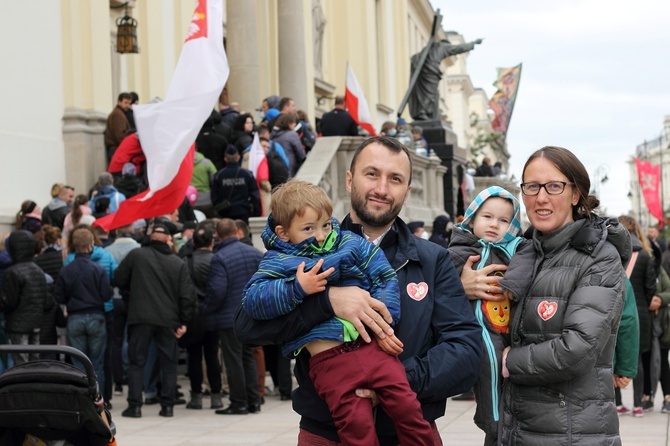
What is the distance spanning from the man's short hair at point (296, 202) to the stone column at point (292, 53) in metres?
26.5

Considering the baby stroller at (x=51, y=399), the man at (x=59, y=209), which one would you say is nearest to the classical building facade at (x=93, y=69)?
the man at (x=59, y=209)

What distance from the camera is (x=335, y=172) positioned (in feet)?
61.1

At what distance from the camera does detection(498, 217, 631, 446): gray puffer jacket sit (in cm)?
462

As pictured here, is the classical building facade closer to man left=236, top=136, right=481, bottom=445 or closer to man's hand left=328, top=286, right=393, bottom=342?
man left=236, top=136, right=481, bottom=445

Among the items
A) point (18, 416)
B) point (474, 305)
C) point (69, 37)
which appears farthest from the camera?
point (69, 37)

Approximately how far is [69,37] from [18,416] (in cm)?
1331

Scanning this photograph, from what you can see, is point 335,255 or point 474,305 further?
point 474,305

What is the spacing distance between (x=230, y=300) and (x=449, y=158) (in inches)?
597

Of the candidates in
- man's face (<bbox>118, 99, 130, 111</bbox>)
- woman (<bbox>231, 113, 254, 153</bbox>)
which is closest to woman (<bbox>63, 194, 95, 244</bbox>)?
man's face (<bbox>118, 99, 130, 111</bbox>)

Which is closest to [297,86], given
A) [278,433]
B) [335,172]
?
[335,172]

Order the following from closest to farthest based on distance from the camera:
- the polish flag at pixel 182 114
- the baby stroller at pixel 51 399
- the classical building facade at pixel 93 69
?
the baby stroller at pixel 51 399
the polish flag at pixel 182 114
the classical building facade at pixel 93 69

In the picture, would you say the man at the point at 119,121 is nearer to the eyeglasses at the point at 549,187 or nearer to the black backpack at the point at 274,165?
the black backpack at the point at 274,165

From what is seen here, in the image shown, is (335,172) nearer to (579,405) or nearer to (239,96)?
(239,96)

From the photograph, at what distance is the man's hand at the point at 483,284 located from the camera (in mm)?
4859
